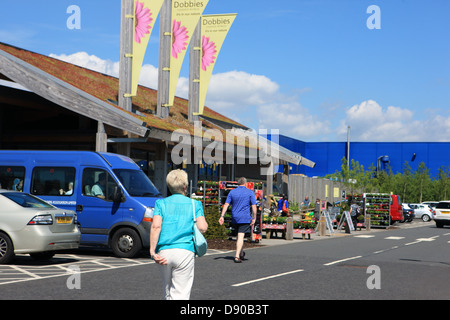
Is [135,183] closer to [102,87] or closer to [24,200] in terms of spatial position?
[24,200]

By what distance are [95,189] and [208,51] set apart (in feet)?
48.8

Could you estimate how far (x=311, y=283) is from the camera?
11125 mm

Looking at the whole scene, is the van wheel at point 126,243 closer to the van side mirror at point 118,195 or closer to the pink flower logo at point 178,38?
the van side mirror at point 118,195

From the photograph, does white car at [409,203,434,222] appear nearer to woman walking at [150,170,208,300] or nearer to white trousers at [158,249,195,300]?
woman walking at [150,170,208,300]

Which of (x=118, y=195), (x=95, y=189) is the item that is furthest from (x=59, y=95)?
(x=118, y=195)

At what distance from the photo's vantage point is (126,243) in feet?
50.0

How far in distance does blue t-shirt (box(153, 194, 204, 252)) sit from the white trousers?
2.8 inches

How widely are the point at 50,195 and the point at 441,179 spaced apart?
58694 millimetres

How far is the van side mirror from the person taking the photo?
→ 49.5ft

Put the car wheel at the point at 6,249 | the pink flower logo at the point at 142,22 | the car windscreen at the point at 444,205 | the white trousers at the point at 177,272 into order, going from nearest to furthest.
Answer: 1. the white trousers at the point at 177,272
2. the car wheel at the point at 6,249
3. the pink flower logo at the point at 142,22
4. the car windscreen at the point at 444,205

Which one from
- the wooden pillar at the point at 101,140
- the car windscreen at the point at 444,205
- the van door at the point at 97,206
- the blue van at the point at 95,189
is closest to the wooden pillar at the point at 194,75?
the wooden pillar at the point at 101,140

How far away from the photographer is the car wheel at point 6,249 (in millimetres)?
13164

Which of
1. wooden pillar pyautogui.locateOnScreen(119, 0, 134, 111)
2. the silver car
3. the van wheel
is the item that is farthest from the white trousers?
wooden pillar pyautogui.locateOnScreen(119, 0, 134, 111)
